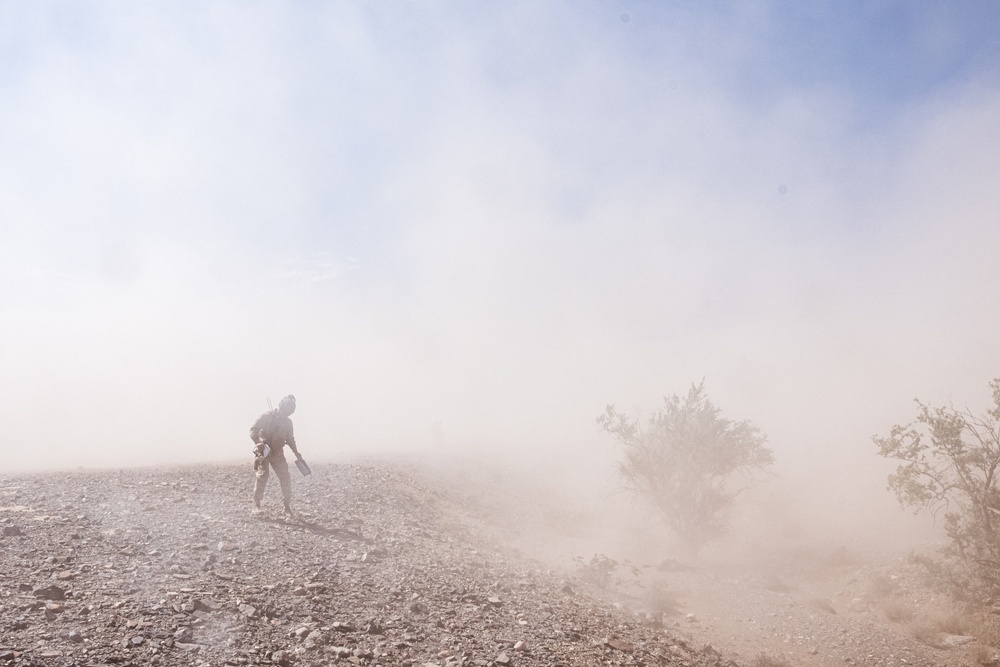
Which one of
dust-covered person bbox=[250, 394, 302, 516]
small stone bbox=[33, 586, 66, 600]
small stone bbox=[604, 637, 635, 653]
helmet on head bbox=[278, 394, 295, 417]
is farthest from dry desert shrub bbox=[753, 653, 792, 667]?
small stone bbox=[33, 586, 66, 600]

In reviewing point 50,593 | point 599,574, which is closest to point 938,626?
point 599,574

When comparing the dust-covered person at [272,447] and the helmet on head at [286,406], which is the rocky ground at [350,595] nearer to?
the dust-covered person at [272,447]

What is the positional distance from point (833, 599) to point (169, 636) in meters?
19.2

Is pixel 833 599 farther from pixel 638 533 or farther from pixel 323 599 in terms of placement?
pixel 323 599

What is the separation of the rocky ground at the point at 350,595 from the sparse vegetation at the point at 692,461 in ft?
15.0

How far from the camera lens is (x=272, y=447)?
1270 centimetres

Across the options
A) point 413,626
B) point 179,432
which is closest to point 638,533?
point 413,626

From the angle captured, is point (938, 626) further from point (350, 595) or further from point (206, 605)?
point (206, 605)

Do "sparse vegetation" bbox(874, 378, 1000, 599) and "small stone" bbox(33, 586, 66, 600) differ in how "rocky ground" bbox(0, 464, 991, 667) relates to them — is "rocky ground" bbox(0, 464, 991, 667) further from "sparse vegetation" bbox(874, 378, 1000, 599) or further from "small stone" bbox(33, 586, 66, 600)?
"sparse vegetation" bbox(874, 378, 1000, 599)

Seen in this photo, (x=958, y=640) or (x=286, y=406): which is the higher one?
(x=286, y=406)

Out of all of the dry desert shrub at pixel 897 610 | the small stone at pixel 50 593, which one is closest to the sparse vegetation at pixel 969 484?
the dry desert shrub at pixel 897 610

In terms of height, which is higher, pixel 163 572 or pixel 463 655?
pixel 163 572

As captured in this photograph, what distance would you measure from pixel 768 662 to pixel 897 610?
709cm

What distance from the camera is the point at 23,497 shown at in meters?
11.8
